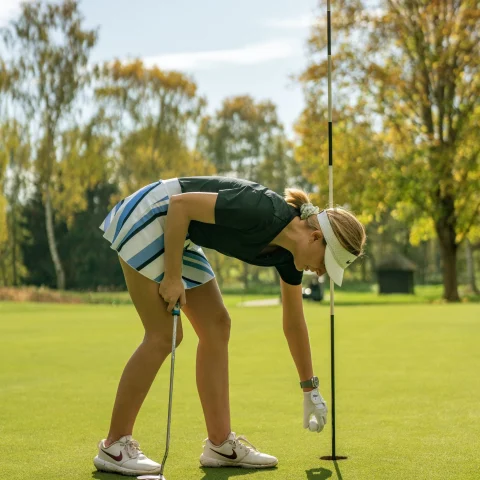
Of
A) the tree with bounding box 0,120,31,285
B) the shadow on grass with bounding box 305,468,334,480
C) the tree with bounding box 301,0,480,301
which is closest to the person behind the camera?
the shadow on grass with bounding box 305,468,334,480

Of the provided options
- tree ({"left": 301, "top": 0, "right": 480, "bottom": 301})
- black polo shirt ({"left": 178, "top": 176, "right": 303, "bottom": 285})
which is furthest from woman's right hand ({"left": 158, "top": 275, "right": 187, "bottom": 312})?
tree ({"left": 301, "top": 0, "right": 480, "bottom": 301})

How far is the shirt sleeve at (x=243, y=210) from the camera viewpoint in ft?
13.9

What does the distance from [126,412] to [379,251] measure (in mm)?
63084

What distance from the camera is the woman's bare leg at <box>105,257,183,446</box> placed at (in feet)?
14.6

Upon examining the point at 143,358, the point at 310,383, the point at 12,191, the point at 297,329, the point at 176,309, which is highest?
the point at 12,191

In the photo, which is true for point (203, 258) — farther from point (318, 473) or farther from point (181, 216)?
point (318, 473)

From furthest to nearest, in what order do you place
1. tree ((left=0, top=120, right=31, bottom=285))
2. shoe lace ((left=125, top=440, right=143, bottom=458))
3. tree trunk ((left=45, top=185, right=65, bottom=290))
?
tree trunk ((left=45, top=185, right=65, bottom=290)), tree ((left=0, top=120, right=31, bottom=285)), shoe lace ((left=125, top=440, right=143, bottom=458))

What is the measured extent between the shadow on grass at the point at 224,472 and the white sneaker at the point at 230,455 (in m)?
0.04

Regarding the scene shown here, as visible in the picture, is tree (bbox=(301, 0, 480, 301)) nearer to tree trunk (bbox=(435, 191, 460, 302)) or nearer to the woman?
tree trunk (bbox=(435, 191, 460, 302))

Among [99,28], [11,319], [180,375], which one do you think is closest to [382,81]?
[99,28]

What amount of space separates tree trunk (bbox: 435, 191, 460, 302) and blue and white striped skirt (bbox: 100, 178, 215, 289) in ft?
91.2

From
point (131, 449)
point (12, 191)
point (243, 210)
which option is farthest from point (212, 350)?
point (12, 191)

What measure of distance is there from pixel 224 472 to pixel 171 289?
0.91 m

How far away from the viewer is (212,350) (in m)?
4.77
